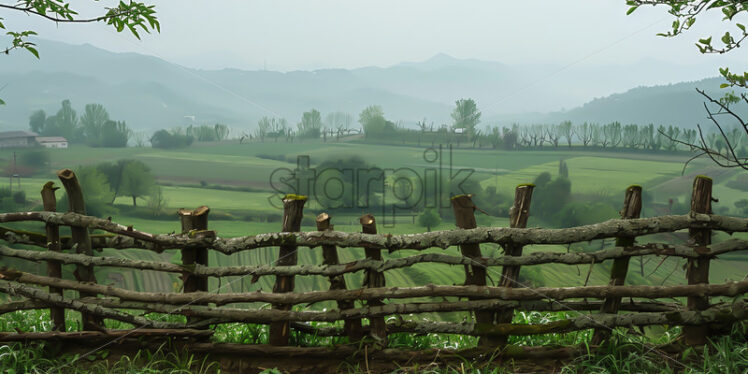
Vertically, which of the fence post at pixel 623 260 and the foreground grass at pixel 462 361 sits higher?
the fence post at pixel 623 260

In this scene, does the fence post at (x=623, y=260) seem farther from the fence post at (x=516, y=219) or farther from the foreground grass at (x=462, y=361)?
the fence post at (x=516, y=219)

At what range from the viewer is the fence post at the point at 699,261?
3.48m

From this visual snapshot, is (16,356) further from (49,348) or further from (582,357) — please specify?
(582,357)

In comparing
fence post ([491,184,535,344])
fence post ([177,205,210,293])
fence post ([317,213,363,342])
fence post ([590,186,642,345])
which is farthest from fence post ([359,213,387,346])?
fence post ([590,186,642,345])

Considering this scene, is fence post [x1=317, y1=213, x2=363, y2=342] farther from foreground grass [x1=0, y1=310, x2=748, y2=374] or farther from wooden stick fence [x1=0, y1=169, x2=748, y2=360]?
foreground grass [x1=0, y1=310, x2=748, y2=374]

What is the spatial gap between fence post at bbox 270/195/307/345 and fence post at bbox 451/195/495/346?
1073mm

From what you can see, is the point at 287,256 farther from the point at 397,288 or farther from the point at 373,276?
the point at 397,288

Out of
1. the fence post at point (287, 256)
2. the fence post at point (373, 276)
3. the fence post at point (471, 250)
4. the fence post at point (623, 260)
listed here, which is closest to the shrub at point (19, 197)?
the fence post at point (287, 256)

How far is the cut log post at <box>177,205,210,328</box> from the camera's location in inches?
145

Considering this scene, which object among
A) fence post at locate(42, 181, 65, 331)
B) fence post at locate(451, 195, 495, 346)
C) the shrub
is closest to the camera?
fence post at locate(451, 195, 495, 346)

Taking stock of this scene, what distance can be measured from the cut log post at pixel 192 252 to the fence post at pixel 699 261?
11.3 feet

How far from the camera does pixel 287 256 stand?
3.61 m

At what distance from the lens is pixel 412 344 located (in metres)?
3.79

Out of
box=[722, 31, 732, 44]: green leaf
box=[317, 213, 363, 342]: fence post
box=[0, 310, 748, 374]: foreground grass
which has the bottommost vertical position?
box=[0, 310, 748, 374]: foreground grass
